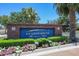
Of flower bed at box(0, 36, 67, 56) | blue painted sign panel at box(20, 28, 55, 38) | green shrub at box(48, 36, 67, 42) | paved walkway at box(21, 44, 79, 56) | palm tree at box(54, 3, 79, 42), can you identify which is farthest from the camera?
palm tree at box(54, 3, 79, 42)

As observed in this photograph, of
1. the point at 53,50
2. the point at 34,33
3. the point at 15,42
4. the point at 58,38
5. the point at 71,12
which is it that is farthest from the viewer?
the point at 71,12

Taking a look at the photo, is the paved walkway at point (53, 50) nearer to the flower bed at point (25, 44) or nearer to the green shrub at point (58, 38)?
the flower bed at point (25, 44)

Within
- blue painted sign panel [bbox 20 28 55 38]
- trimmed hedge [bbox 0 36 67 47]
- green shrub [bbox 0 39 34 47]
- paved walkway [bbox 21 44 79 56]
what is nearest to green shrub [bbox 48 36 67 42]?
trimmed hedge [bbox 0 36 67 47]

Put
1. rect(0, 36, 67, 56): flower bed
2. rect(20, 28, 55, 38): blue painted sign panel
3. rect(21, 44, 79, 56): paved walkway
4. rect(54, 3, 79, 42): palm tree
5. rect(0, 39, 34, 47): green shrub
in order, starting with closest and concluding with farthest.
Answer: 1. rect(21, 44, 79, 56): paved walkway
2. rect(0, 36, 67, 56): flower bed
3. rect(0, 39, 34, 47): green shrub
4. rect(20, 28, 55, 38): blue painted sign panel
5. rect(54, 3, 79, 42): palm tree

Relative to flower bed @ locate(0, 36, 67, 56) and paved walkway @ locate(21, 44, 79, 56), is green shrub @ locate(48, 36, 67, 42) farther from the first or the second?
paved walkway @ locate(21, 44, 79, 56)

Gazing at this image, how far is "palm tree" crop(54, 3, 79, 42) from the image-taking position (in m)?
14.6

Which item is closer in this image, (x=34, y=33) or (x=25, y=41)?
(x=25, y=41)

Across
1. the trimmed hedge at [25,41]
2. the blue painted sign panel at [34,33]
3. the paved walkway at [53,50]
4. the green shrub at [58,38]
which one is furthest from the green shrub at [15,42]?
the green shrub at [58,38]

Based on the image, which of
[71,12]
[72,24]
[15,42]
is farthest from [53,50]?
[71,12]

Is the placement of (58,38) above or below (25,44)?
above

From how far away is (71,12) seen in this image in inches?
587

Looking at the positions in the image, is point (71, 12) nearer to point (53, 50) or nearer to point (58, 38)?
point (58, 38)

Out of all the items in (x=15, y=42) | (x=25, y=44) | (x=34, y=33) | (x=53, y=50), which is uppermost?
(x=34, y=33)

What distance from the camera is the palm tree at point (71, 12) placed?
47.8 feet
